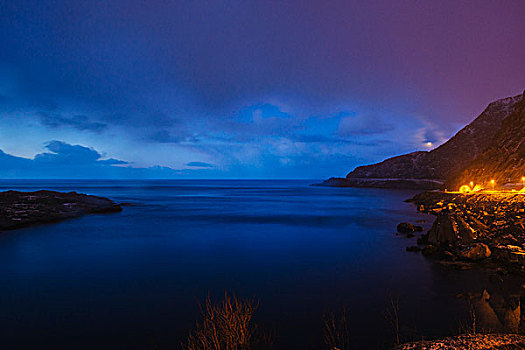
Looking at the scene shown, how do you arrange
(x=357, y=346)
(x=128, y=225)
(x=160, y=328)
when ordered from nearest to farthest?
(x=357, y=346) → (x=160, y=328) → (x=128, y=225)

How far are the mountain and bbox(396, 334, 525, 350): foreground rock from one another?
115889mm

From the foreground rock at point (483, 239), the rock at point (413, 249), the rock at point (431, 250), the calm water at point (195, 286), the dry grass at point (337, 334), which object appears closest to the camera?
the dry grass at point (337, 334)

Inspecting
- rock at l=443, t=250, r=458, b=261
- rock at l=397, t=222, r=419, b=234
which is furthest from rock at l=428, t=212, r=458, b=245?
rock at l=397, t=222, r=419, b=234

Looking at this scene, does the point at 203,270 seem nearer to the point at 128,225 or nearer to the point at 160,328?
the point at 160,328

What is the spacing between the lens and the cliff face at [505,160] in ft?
133

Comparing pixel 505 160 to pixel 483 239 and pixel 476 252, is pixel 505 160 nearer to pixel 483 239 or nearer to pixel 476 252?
pixel 483 239

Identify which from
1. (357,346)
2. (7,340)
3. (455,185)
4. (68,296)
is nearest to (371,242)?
(357,346)

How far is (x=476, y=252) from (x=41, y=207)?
129 ft

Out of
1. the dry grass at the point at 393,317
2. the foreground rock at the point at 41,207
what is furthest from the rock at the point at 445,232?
the foreground rock at the point at 41,207

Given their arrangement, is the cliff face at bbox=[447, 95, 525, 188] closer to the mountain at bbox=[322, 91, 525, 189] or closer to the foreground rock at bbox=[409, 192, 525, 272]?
the foreground rock at bbox=[409, 192, 525, 272]

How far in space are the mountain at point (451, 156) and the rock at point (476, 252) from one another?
105064mm

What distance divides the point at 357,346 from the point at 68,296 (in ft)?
37.3

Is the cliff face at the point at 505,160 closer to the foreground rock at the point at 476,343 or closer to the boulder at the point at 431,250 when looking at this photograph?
the boulder at the point at 431,250

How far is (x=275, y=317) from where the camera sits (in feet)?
30.8
